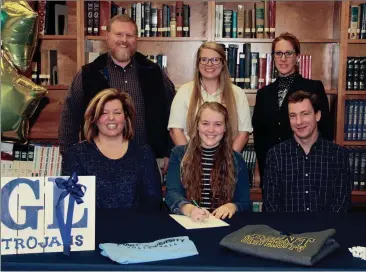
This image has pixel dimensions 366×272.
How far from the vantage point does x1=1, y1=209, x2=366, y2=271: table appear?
5.00ft

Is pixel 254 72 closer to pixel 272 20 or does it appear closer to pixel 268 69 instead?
pixel 268 69

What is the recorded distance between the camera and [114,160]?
247 cm

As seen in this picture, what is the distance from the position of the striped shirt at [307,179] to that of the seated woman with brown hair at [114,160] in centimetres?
53

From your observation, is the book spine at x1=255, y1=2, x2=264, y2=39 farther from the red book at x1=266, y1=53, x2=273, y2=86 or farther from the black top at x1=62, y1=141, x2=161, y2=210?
the black top at x1=62, y1=141, x2=161, y2=210

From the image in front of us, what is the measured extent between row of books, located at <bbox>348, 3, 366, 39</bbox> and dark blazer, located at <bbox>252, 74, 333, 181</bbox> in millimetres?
830

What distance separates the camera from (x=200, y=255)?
5.24 feet

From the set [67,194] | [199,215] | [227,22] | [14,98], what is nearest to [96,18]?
[227,22]

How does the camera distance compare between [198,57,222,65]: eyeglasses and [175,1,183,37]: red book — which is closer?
[198,57,222,65]: eyeglasses

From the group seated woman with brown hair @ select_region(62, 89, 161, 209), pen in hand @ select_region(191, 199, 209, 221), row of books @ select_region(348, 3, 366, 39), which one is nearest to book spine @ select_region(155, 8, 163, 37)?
row of books @ select_region(348, 3, 366, 39)

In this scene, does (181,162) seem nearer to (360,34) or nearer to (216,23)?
(216,23)

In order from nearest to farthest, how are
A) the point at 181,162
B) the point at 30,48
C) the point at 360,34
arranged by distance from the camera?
the point at 30,48
the point at 181,162
the point at 360,34

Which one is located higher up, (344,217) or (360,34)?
(360,34)

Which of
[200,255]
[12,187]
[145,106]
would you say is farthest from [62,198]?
[145,106]

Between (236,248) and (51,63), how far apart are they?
109 inches
